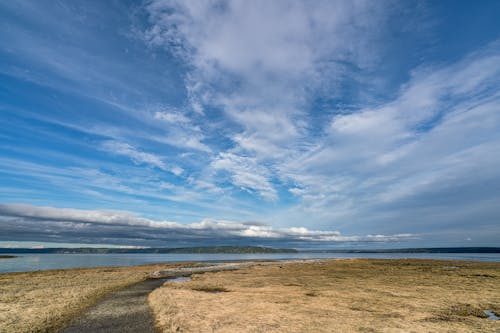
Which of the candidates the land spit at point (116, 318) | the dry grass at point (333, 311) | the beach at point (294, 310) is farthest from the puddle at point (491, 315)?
the land spit at point (116, 318)

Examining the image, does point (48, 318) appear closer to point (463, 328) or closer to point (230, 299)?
point (230, 299)

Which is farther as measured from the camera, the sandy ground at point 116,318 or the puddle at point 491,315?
the puddle at point 491,315

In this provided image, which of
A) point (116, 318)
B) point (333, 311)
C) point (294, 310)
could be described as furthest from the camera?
point (294, 310)

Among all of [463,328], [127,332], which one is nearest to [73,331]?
[127,332]

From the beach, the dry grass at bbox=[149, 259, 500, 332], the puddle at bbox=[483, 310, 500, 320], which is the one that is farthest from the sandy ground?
the puddle at bbox=[483, 310, 500, 320]

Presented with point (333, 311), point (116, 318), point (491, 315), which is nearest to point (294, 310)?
point (333, 311)

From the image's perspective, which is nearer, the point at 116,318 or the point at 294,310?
the point at 116,318

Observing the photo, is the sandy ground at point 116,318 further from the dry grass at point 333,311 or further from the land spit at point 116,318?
the dry grass at point 333,311

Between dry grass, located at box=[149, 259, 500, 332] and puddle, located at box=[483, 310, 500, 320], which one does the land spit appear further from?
puddle, located at box=[483, 310, 500, 320]

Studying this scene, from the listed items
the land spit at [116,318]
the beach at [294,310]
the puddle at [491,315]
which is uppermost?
the puddle at [491,315]

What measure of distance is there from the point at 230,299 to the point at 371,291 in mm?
17253

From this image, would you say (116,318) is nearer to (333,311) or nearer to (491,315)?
(333,311)

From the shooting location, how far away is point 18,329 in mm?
19703

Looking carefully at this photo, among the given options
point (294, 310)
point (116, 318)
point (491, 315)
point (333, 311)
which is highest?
point (491, 315)
